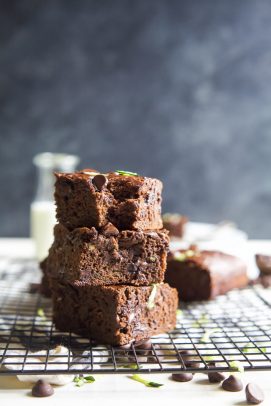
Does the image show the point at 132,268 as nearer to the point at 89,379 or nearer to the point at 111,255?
the point at 111,255

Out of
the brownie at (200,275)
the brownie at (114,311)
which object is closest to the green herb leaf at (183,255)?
the brownie at (200,275)

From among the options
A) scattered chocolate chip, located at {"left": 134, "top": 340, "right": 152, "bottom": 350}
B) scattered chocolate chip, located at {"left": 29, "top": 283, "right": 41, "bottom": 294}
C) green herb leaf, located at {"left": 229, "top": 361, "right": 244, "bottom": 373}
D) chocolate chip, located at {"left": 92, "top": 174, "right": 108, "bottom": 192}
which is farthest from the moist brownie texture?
scattered chocolate chip, located at {"left": 29, "top": 283, "right": 41, "bottom": 294}

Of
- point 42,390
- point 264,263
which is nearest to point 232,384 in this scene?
point 42,390

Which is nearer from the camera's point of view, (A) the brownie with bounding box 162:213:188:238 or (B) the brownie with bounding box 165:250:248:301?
(B) the brownie with bounding box 165:250:248:301

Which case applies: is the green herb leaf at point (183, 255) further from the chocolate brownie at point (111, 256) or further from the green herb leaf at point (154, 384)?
the green herb leaf at point (154, 384)

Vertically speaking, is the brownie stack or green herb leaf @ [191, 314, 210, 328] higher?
the brownie stack

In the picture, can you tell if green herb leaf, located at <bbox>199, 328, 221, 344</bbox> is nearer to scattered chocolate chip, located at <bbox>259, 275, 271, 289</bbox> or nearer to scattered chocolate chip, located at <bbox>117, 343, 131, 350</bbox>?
scattered chocolate chip, located at <bbox>117, 343, 131, 350</bbox>

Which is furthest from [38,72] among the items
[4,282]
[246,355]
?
[246,355]

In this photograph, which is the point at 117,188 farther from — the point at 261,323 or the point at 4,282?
the point at 4,282
